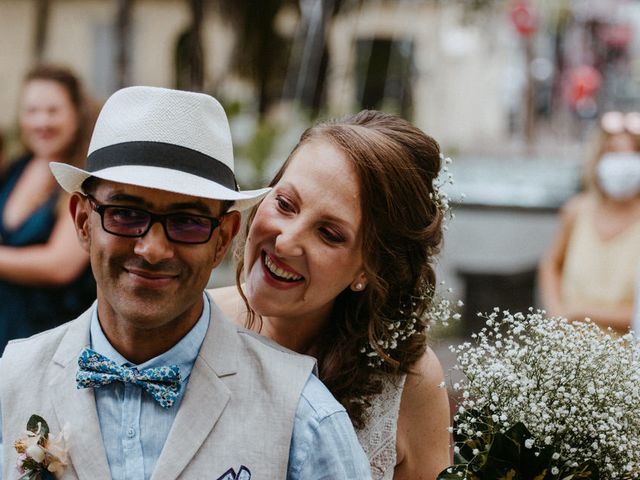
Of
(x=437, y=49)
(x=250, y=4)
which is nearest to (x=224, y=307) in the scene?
(x=250, y=4)

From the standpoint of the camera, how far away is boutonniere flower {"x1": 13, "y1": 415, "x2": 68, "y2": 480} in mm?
2107

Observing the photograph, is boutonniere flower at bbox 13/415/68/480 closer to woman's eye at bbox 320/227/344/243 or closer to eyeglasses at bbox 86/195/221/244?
eyeglasses at bbox 86/195/221/244

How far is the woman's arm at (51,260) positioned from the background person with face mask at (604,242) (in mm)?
2760

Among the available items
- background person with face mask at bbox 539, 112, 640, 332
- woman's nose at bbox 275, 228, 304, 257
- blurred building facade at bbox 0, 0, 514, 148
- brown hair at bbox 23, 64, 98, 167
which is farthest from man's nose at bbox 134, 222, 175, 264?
blurred building facade at bbox 0, 0, 514, 148

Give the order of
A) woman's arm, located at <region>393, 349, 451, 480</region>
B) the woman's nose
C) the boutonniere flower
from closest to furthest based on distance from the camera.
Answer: the boutonniere flower, the woman's nose, woman's arm, located at <region>393, 349, 451, 480</region>

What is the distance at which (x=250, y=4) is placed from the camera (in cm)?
1536

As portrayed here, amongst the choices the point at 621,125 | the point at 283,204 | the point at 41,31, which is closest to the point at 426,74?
the point at 41,31

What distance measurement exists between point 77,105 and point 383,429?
2.60m

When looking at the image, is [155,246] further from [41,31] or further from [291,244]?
[41,31]

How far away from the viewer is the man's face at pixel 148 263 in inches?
84.8

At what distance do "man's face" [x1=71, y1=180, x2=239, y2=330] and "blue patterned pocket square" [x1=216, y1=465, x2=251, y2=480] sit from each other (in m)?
0.36

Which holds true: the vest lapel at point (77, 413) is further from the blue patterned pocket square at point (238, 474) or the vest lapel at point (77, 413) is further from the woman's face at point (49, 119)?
the woman's face at point (49, 119)

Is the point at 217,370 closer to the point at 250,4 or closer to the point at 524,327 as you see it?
the point at 524,327

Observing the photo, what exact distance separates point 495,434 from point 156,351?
792 millimetres
